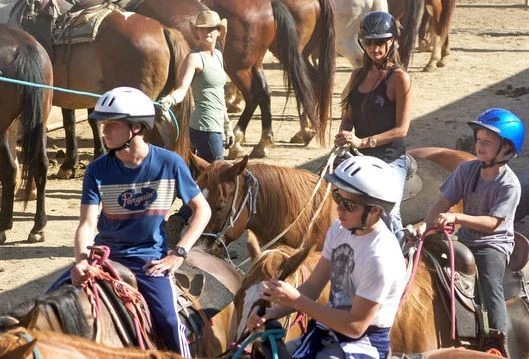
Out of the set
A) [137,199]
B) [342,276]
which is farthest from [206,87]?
[342,276]

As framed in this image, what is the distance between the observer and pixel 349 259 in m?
4.31

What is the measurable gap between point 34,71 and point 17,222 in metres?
1.50

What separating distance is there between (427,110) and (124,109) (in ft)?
35.9

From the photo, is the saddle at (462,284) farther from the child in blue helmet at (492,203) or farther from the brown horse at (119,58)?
the brown horse at (119,58)

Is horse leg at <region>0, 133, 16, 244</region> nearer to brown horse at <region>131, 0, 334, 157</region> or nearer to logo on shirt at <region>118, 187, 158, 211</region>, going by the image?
brown horse at <region>131, 0, 334, 157</region>

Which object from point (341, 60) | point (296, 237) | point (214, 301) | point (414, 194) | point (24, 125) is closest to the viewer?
point (214, 301)

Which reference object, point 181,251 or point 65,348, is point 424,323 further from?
point 65,348

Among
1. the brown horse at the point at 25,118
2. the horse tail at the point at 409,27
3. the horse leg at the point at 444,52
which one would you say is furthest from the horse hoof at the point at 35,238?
the horse leg at the point at 444,52

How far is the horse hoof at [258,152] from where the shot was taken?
12930 millimetres

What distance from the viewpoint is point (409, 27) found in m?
17.0

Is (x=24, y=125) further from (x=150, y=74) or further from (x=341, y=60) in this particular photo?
(x=341, y=60)

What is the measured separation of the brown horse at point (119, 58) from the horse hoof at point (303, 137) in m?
2.54

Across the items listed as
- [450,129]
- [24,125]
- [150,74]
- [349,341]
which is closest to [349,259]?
[349,341]

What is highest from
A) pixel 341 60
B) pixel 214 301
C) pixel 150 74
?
pixel 214 301
